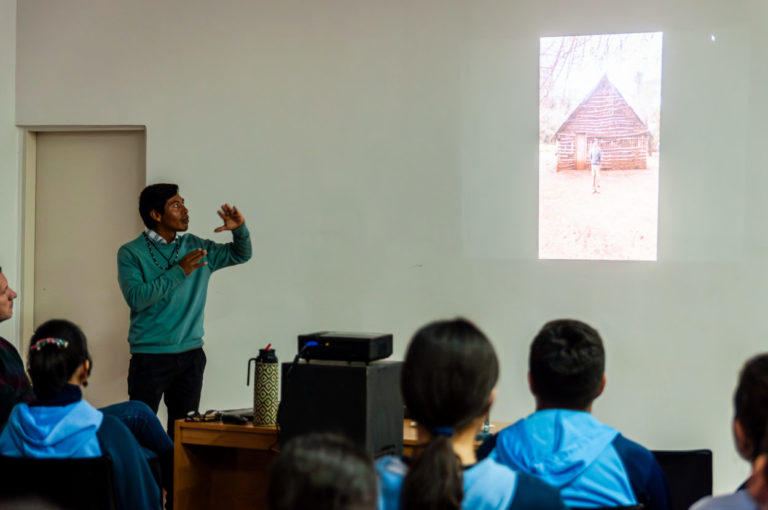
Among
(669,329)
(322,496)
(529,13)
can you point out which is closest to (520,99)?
(529,13)

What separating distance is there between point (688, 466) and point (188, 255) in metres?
2.20

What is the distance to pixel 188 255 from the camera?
3.35 metres

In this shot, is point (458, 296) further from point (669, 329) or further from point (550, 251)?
point (669, 329)

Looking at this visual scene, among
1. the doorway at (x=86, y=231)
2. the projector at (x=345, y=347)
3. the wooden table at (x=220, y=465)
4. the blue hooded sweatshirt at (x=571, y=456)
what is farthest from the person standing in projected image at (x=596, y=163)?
the doorway at (x=86, y=231)

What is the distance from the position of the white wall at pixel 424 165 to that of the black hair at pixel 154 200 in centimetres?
66

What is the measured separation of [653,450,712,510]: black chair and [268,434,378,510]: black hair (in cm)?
126

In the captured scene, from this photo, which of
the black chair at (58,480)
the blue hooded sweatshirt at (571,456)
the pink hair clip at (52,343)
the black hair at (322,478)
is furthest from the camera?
the pink hair clip at (52,343)

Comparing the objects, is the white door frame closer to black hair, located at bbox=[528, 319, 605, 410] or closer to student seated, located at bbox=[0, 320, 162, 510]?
student seated, located at bbox=[0, 320, 162, 510]

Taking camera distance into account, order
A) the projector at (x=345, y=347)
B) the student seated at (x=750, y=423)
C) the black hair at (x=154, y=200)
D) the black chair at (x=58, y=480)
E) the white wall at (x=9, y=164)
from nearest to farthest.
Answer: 1. the student seated at (x=750, y=423)
2. the black chair at (x=58, y=480)
3. the projector at (x=345, y=347)
4. the black hair at (x=154, y=200)
5. the white wall at (x=9, y=164)

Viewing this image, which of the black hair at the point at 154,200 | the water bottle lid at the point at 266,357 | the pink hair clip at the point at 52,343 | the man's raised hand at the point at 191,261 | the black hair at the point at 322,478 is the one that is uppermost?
the black hair at the point at 154,200

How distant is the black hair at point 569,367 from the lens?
1670 mm

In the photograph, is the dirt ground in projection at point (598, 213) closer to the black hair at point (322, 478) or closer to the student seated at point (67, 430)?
the student seated at point (67, 430)

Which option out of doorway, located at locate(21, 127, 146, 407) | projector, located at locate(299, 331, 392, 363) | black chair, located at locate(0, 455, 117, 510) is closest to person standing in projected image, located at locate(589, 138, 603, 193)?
projector, located at locate(299, 331, 392, 363)

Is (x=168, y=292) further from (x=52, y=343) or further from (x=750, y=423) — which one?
(x=750, y=423)
